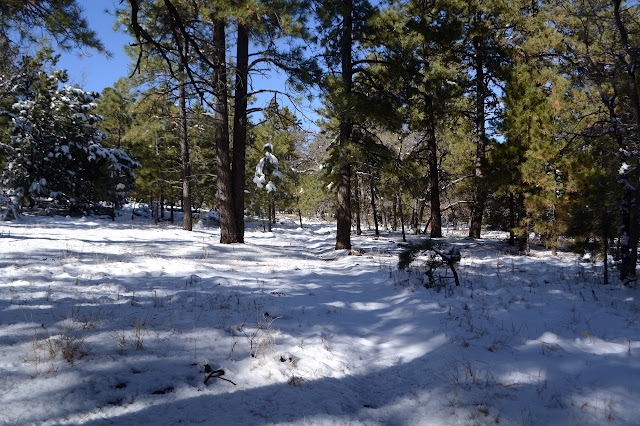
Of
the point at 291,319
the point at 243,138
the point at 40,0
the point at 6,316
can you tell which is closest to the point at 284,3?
the point at 243,138

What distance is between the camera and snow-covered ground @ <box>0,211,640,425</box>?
7.73 ft

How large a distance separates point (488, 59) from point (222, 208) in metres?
13.9

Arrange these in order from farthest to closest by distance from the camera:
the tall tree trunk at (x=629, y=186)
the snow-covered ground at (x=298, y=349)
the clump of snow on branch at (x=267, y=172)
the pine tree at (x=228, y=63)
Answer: the clump of snow on branch at (x=267, y=172) < the pine tree at (x=228, y=63) < the tall tree trunk at (x=629, y=186) < the snow-covered ground at (x=298, y=349)

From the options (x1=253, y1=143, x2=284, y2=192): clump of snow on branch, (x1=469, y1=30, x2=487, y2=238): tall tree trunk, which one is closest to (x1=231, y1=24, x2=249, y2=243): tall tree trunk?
(x1=469, y1=30, x2=487, y2=238): tall tree trunk

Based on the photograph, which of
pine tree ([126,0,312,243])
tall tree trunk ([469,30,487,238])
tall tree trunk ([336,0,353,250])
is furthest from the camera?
tall tree trunk ([469,30,487,238])

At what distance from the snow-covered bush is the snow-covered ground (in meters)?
16.4

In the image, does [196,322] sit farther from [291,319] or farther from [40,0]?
[40,0]

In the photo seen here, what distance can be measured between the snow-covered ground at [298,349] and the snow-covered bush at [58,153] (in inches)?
645

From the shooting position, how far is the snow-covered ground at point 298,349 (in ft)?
7.73

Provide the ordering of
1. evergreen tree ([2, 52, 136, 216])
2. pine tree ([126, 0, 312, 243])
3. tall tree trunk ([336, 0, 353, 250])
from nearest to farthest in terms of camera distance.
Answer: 1. pine tree ([126, 0, 312, 243])
2. tall tree trunk ([336, 0, 353, 250])
3. evergreen tree ([2, 52, 136, 216])

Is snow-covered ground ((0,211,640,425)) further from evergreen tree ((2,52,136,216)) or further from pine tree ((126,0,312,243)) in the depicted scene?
evergreen tree ((2,52,136,216))

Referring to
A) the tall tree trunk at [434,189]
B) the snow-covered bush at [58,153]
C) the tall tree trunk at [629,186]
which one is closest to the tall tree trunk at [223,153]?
the tall tree trunk at [434,189]

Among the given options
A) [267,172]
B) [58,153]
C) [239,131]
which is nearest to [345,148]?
[239,131]

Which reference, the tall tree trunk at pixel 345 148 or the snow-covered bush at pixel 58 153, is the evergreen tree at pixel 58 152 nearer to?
the snow-covered bush at pixel 58 153
